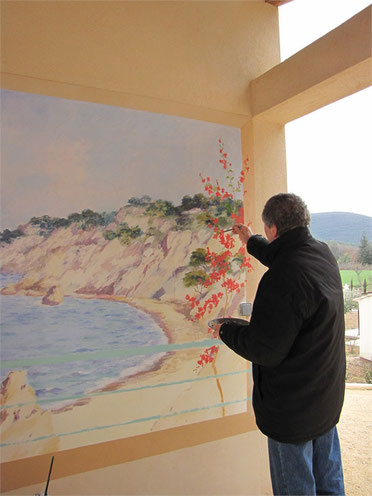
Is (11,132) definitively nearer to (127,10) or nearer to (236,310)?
(127,10)

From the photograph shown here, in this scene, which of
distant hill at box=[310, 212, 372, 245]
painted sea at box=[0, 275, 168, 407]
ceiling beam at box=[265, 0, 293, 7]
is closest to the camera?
painted sea at box=[0, 275, 168, 407]

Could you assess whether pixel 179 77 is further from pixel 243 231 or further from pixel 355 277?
pixel 355 277

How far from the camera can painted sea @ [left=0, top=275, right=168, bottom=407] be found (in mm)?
1615

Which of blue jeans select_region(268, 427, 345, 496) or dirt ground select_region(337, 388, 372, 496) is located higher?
blue jeans select_region(268, 427, 345, 496)

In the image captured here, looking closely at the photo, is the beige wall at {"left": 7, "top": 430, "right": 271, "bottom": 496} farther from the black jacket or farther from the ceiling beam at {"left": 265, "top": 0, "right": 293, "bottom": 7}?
the ceiling beam at {"left": 265, "top": 0, "right": 293, "bottom": 7}

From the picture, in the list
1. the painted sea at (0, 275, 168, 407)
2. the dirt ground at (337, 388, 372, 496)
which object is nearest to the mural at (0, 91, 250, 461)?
the painted sea at (0, 275, 168, 407)

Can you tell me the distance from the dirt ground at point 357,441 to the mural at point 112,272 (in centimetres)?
144

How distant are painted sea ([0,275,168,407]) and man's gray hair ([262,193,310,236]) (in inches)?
32.6

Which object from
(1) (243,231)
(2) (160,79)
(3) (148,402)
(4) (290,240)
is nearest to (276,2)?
(2) (160,79)

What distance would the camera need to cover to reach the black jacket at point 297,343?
128 centimetres

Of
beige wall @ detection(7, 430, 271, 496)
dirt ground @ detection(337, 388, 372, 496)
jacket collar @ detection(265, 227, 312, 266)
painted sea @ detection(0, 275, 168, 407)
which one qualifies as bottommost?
dirt ground @ detection(337, 388, 372, 496)

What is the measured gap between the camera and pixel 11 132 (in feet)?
5.32

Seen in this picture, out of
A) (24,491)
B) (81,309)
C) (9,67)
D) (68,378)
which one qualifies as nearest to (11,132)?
(9,67)

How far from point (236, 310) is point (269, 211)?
833 millimetres
